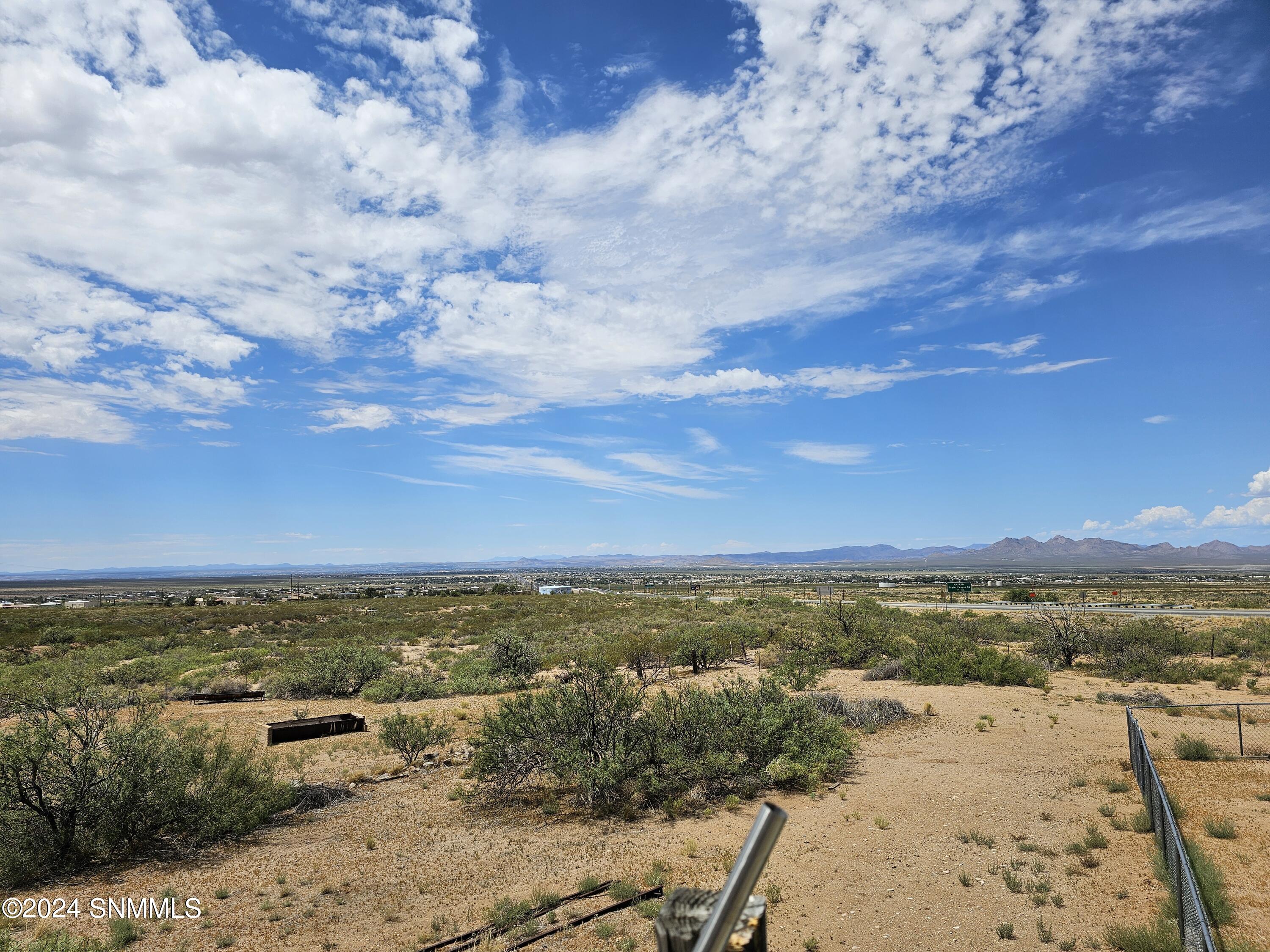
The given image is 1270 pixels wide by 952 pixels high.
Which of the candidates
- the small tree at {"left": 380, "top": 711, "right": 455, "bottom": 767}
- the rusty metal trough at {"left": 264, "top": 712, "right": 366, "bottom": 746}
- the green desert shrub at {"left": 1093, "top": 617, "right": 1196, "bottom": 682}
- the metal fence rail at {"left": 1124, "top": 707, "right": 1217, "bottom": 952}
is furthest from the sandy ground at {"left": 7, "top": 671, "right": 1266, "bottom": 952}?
the green desert shrub at {"left": 1093, "top": 617, "right": 1196, "bottom": 682}

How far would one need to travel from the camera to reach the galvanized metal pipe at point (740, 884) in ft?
5.73

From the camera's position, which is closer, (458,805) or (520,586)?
(458,805)

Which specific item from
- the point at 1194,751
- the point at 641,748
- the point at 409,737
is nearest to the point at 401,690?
the point at 409,737

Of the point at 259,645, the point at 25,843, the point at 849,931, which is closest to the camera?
the point at 849,931

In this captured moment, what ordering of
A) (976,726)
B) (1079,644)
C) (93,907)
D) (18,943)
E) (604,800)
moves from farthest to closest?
(1079,644) → (976,726) → (604,800) → (93,907) → (18,943)

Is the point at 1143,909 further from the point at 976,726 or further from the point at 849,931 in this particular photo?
the point at 976,726

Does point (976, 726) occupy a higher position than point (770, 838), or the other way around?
point (770, 838)

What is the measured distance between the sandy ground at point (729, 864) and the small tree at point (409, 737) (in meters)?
0.96

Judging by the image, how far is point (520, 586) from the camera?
128875mm

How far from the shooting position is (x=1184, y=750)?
50.4 feet

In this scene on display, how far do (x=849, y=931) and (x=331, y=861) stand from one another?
7880 mm

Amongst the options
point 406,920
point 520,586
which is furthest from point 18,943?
point 520,586

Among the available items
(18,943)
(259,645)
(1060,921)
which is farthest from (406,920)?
(259,645)

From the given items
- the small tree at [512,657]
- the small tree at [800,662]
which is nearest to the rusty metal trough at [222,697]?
the small tree at [512,657]
